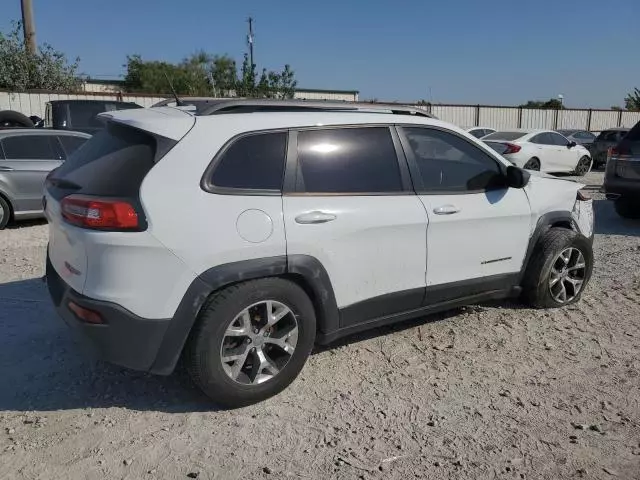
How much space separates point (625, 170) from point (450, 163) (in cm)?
557

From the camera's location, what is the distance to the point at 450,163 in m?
4.23

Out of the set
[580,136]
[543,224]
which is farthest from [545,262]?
[580,136]

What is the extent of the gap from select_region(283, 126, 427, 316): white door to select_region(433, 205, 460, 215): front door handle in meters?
0.12

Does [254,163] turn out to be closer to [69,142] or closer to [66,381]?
[66,381]

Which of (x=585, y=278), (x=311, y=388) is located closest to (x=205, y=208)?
(x=311, y=388)

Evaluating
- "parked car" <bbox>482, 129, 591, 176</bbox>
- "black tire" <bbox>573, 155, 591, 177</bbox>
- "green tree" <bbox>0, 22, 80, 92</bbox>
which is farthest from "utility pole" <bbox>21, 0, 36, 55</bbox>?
"black tire" <bbox>573, 155, 591, 177</bbox>

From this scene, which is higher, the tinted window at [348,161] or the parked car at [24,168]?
the tinted window at [348,161]

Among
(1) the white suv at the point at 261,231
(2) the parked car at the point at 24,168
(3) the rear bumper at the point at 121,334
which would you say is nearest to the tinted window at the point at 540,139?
(2) the parked car at the point at 24,168

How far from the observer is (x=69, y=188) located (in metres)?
3.28

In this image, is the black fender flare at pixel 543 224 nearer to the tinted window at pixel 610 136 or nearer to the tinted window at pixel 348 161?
the tinted window at pixel 348 161

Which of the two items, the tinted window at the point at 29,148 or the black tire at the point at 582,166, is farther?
the black tire at the point at 582,166

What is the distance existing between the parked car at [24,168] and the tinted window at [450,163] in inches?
231

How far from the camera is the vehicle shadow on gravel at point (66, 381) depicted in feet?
11.1

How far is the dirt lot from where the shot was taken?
9.32ft
